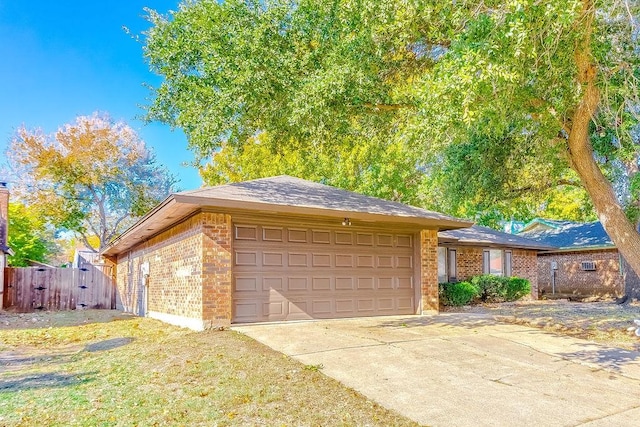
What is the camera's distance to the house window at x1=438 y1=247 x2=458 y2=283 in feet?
Answer: 52.0

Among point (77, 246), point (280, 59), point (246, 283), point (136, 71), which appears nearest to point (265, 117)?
point (280, 59)

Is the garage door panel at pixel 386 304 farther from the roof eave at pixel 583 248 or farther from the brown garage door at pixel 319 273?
the roof eave at pixel 583 248

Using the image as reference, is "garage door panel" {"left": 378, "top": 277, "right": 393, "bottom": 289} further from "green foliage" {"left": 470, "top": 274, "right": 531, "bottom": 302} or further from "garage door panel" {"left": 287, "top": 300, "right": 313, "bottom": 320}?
"green foliage" {"left": 470, "top": 274, "right": 531, "bottom": 302}

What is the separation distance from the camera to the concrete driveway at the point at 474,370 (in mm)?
4242

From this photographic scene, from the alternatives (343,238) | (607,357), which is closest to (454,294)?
(343,238)

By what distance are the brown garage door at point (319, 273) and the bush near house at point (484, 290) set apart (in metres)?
3.76

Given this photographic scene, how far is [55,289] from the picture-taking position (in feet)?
52.6

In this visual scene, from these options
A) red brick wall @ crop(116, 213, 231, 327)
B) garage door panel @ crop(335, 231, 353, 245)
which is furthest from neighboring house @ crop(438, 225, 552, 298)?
red brick wall @ crop(116, 213, 231, 327)

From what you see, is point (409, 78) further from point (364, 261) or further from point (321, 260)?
point (321, 260)

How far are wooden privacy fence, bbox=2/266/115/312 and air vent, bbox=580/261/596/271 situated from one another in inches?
813

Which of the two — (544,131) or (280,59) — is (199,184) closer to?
(280,59)

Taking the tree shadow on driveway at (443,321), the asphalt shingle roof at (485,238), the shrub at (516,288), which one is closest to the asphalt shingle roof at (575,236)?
the asphalt shingle roof at (485,238)

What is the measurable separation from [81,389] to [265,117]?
6.68m

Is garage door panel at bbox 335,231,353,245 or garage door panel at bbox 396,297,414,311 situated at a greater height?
garage door panel at bbox 335,231,353,245
